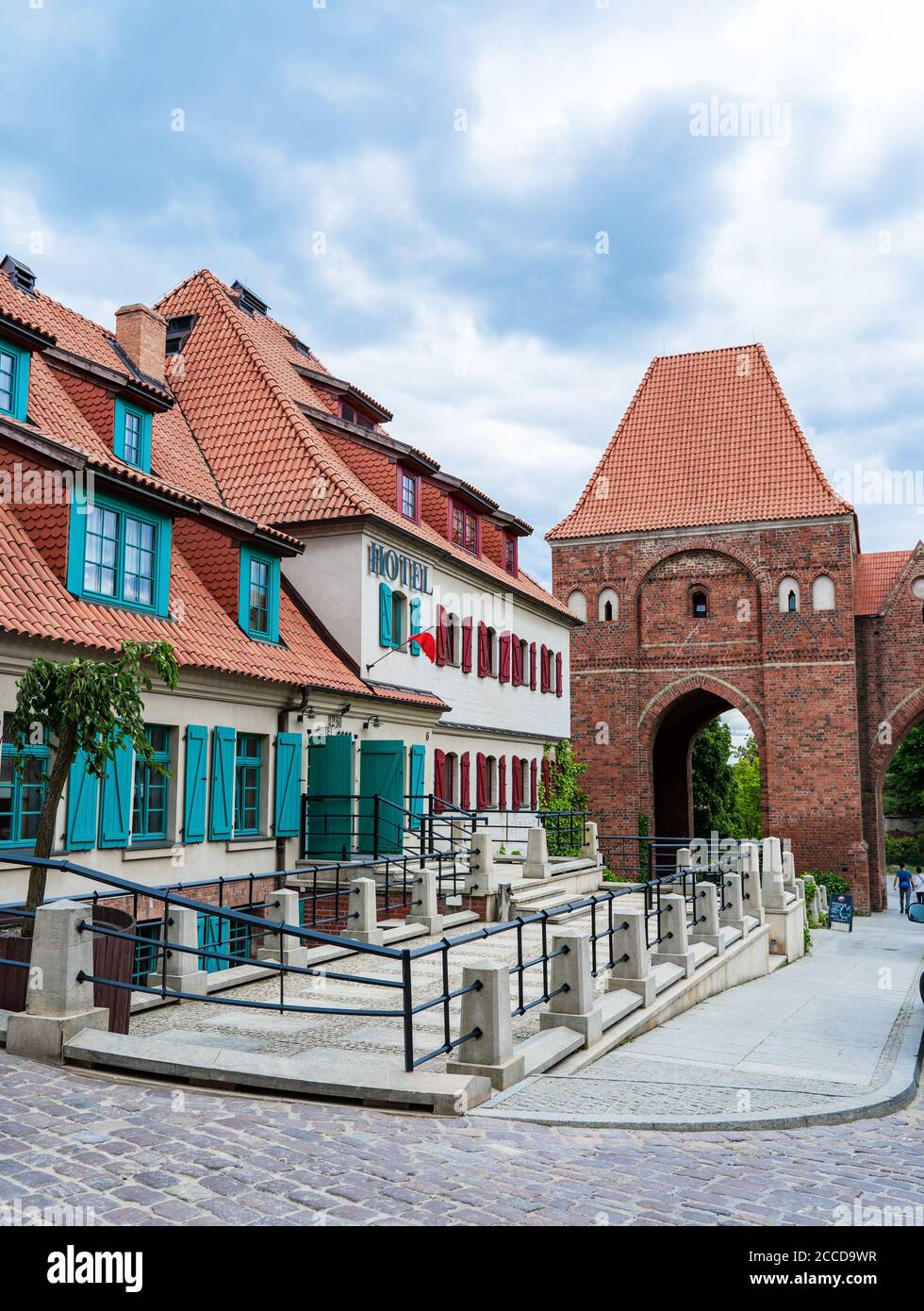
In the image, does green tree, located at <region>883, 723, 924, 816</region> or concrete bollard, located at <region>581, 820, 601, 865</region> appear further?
green tree, located at <region>883, 723, 924, 816</region>

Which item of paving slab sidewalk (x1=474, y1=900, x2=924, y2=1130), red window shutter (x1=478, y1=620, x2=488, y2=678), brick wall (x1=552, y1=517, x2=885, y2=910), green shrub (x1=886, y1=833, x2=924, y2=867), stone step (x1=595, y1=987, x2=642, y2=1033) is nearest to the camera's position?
paving slab sidewalk (x1=474, y1=900, x2=924, y2=1130)

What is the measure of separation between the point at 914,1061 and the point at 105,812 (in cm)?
879

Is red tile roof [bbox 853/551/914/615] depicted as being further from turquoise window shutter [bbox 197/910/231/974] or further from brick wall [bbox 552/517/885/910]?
turquoise window shutter [bbox 197/910/231/974]

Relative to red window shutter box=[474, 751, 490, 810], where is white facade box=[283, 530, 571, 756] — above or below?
above

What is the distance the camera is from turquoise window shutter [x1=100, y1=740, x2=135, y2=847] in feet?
41.7

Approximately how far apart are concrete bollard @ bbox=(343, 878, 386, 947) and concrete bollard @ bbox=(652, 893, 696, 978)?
329 cm

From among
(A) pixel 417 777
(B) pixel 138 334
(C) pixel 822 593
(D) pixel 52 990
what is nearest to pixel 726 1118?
(D) pixel 52 990

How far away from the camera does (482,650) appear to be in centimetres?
2569

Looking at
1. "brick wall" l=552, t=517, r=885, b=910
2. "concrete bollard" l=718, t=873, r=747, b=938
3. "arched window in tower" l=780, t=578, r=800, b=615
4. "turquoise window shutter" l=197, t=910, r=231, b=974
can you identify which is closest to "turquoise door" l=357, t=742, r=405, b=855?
"turquoise window shutter" l=197, t=910, r=231, b=974

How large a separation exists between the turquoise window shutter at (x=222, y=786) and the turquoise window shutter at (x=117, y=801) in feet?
5.67

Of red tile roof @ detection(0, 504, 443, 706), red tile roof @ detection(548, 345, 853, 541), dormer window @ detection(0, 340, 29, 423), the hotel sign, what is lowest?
red tile roof @ detection(0, 504, 443, 706)

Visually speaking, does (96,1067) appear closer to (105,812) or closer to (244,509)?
(105,812)

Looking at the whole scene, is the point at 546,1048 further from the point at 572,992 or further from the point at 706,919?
the point at 706,919
